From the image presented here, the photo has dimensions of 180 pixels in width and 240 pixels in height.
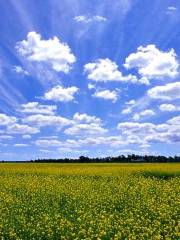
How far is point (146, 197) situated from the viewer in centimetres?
2134

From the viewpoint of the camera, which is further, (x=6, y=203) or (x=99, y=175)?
(x=99, y=175)

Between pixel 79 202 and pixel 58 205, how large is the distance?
0.89 metres

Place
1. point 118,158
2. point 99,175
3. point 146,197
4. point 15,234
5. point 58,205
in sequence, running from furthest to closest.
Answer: point 118,158 < point 99,175 < point 146,197 < point 58,205 < point 15,234

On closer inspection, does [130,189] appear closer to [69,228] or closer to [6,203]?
[6,203]

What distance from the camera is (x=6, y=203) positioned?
20688 mm

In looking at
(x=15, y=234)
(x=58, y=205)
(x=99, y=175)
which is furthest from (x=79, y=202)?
(x=99, y=175)

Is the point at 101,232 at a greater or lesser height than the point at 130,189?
lesser

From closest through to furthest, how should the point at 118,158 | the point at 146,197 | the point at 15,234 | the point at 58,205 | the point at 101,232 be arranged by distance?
the point at 101,232 → the point at 15,234 → the point at 58,205 → the point at 146,197 → the point at 118,158

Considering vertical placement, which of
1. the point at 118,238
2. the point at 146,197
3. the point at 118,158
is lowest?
the point at 118,238

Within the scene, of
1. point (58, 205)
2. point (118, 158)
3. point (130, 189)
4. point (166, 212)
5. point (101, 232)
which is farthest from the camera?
point (118, 158)

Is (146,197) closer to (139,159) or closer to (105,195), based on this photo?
(105,195)

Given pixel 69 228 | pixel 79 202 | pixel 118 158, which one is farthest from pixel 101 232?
pixel 118 158

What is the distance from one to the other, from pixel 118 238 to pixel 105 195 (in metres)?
8.99

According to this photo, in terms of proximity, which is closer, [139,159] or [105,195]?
[105,195]
